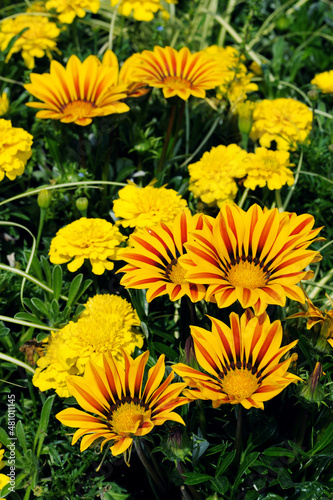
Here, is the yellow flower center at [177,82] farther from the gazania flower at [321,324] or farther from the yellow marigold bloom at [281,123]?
the gazania flower at [321,324]

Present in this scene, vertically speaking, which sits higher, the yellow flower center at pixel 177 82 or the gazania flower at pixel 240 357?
the yellow flower center at pixel 177 82

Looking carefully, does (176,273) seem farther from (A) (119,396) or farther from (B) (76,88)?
(B) (76,88)

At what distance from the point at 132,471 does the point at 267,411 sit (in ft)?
1.18

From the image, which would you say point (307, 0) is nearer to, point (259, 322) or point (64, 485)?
point (259, 322)

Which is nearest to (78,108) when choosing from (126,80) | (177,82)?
(126,80)

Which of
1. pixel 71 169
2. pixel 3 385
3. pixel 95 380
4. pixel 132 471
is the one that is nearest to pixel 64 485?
pixel 132 471

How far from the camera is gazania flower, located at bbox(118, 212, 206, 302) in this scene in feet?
3.67

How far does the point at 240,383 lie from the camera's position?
1049mm

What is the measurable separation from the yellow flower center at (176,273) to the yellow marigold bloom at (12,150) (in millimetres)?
522

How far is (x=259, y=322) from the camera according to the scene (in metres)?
1.08

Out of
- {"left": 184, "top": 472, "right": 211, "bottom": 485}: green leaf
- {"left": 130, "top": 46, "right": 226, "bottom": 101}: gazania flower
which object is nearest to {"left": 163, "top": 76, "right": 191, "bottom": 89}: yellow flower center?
{"left": 130, "top": 46, "right": 226, "bottom": 101}: gazania flower

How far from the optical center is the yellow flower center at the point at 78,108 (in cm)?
158

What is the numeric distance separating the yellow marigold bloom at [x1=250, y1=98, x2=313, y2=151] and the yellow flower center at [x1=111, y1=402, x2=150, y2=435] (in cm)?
102

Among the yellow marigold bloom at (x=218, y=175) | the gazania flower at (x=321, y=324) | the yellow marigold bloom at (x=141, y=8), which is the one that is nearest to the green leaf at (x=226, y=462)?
the gazania flower at (x=321, y=324)
